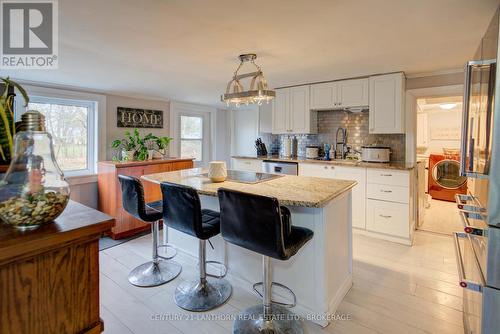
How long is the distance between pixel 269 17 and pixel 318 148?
2.94 meters

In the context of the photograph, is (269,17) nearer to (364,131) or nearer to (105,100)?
(364,131)

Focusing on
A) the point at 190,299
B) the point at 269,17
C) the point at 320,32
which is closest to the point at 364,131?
the point at 320,32

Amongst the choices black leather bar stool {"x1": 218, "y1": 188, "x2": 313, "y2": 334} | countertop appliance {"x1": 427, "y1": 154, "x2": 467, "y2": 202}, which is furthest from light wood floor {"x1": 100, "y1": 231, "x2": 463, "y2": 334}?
countertop appliance {"x1": 427, "y1": 154, "x2": 467, "y2": 202}

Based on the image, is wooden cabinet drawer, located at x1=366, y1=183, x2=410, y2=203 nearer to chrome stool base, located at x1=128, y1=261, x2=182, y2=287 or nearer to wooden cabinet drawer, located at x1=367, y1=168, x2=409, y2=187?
wooden cabinet drawer, located at x1=367, y1=168, x2=409, y2=187

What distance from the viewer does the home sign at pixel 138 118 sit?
439 cm

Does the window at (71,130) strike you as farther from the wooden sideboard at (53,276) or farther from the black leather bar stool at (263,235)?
the wooden sideboard at (53,276)

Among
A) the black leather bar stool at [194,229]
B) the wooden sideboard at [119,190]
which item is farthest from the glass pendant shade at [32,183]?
the wooden sideboard at [119,190]

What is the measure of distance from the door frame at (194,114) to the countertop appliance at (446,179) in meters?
4.59

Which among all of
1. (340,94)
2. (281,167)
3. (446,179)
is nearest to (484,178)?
(340,94)

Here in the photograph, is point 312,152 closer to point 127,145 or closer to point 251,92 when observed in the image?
point 251,92

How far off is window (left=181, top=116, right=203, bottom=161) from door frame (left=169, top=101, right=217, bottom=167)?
105 millimetres

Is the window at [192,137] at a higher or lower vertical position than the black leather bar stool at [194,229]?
higher

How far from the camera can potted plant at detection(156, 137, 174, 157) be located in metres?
4.51

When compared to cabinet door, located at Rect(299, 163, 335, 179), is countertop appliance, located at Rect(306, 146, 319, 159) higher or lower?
higher
